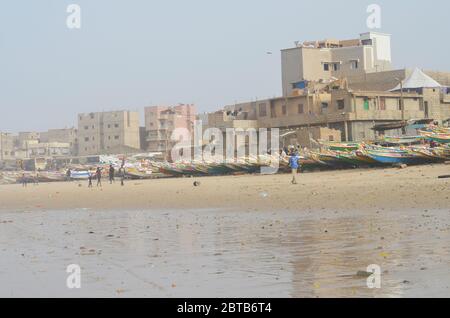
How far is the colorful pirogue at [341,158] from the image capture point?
38781 millimetres

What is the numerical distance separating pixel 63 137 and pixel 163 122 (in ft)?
Answer: 91.6

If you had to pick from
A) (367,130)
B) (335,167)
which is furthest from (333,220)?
(367,130)

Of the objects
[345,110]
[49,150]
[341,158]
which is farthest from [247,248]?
[49,150]

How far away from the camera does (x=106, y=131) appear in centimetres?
11700

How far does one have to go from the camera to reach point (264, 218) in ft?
61.1

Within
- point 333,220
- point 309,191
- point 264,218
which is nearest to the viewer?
point 333,220

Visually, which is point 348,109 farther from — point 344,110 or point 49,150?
point 49,150

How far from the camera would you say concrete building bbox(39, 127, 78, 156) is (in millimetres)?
124938

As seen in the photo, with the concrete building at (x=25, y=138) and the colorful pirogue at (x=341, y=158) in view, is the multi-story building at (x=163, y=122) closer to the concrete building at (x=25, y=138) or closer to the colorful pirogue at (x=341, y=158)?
the concrete building at (x=25, y=138)

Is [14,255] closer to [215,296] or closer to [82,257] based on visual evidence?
[82,257]

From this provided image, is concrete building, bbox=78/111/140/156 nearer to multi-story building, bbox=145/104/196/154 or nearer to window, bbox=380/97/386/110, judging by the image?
multi-story building, bbox=145/104/196/154

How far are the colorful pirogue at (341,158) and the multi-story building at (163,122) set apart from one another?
37.2 m

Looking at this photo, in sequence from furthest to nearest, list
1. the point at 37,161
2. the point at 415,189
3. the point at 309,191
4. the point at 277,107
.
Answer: the point at 37,161, the point at 277,107, the point at 309,191, the point at 415,189

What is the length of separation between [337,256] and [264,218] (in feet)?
25.7
